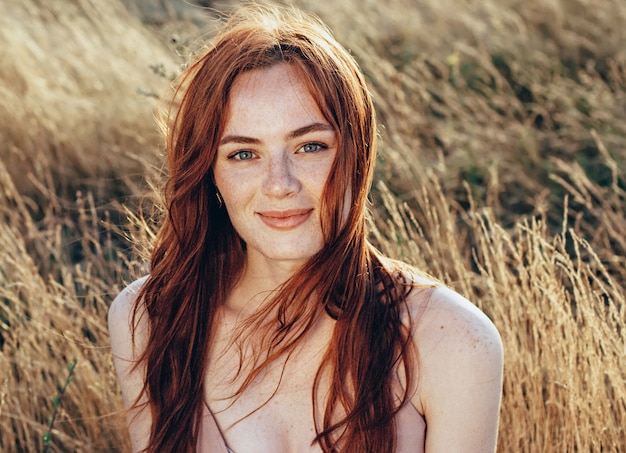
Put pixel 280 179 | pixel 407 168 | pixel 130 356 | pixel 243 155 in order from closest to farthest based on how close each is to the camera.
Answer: pixel 280 179, pixel 243 155, pixel 130 356, pixel 407 168

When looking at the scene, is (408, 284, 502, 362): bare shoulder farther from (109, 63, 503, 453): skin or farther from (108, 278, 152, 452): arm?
(108, 278, 152, 452): arm

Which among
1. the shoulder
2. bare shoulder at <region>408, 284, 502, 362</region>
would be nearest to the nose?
bare shoulder at <region>408, 284, 502, 362</region>

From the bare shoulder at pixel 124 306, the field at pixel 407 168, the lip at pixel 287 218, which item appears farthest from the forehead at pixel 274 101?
the field at pixel 407 168

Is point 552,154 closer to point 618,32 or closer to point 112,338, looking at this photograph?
point 618,32

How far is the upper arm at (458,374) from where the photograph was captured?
80.3 inches

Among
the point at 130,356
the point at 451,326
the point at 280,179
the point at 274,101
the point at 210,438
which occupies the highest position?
the point at 274,101

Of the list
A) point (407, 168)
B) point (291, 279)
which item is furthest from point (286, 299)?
point (407, 168)

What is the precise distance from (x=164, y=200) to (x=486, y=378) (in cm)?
98

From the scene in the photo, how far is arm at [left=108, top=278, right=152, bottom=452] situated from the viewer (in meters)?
2.42

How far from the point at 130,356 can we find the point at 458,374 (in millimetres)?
909

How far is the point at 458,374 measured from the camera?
6.70 ft

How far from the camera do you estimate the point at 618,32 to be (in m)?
5.44

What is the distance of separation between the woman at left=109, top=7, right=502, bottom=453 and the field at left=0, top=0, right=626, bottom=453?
674 millimetres

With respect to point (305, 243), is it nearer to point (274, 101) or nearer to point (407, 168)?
point (274, 101)
